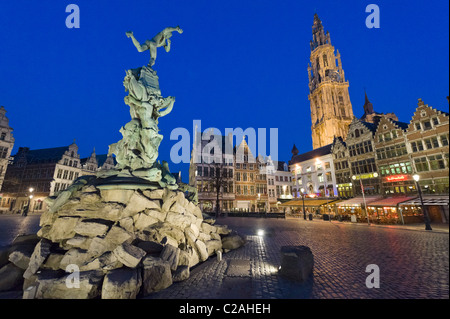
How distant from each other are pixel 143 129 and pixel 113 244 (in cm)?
634

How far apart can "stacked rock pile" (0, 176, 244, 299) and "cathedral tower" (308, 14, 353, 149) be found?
223 ft

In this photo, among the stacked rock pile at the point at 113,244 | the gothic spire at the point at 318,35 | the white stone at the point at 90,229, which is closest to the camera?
the stacked rock pile at the point at 113,244

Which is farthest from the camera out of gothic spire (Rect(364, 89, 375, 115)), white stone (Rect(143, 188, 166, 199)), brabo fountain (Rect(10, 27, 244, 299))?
gothic spire (Rect(364, 89, 375, 115))

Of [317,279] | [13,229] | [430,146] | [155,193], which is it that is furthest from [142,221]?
[13,229]

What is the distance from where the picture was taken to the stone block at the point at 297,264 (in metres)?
5.82

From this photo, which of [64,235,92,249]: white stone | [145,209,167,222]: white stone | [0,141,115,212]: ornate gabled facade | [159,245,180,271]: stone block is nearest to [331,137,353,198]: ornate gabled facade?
[145,209,167,222]: white stone

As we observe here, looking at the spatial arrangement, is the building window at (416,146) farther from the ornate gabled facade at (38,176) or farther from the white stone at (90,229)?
the ornate gabled facade at (38,176)

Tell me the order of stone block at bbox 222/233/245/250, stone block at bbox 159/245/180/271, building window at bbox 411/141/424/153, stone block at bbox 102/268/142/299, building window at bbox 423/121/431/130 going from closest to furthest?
1. building window at bbox 423/121/431/130
2. building window at bbox 411/141/424/153
3. stone block at bbox 102/268/142/299
4. stone block at bbox 159/245/180/271
5. stone block at bbox 222/233/245/250

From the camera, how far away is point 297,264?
19.3 feet

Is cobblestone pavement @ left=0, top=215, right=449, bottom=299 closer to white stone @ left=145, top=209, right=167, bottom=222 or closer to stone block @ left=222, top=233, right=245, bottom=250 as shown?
stone block @ left=222, top=233, right=245, bottom=250

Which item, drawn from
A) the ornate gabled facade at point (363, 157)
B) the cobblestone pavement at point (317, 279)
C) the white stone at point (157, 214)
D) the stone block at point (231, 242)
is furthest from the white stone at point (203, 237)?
the ornate gabled facade at point (363, 157)

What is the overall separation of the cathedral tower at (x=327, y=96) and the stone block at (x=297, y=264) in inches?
2654

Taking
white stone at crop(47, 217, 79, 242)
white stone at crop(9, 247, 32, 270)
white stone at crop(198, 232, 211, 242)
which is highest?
white stone at crop(47, 217, 79, 242)

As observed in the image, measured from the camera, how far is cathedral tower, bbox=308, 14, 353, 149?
7038cm
